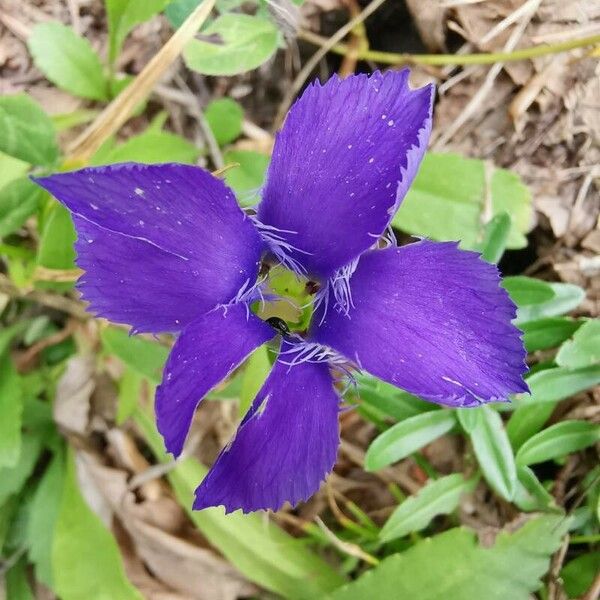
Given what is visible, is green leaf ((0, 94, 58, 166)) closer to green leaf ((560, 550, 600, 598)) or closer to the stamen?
the stamen

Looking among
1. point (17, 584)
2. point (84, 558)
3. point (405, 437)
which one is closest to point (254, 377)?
point (405, 437)

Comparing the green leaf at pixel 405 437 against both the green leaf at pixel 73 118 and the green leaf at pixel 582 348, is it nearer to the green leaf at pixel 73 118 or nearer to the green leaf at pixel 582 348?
the green leaf at pixel 582 348

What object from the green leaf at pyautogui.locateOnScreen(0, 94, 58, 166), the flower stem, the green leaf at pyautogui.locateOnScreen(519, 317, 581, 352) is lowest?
the green leaf at pyautogui.locateOnScreen(519, 317, 581, 352)

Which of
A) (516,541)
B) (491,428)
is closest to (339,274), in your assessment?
(491,428)

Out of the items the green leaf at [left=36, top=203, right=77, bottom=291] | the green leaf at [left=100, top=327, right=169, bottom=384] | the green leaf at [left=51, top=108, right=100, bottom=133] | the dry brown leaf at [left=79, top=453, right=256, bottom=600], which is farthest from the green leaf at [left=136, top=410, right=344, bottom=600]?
the green leaf at [left=51, top=108, right=100, bottom=133]

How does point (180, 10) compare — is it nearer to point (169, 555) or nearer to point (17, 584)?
point (169, 555)

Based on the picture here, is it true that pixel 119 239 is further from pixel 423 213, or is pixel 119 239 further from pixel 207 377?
pixel 423 213

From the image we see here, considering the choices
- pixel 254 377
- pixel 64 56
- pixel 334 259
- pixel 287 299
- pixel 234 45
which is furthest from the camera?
pixel 64 56
